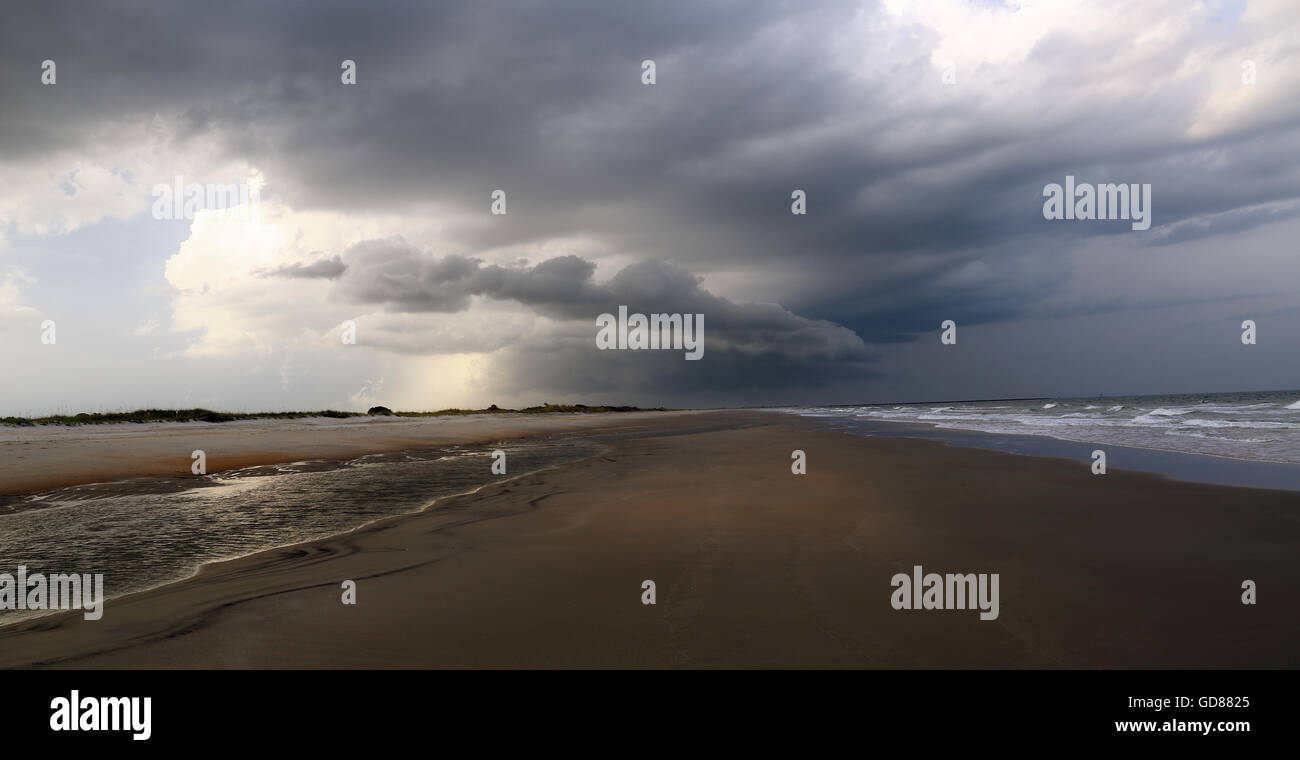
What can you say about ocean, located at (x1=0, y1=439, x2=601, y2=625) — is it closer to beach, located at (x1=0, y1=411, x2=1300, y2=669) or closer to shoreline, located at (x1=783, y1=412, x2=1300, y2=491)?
beach, located at (x1=0, y1=411, x2=1300, y2=669)

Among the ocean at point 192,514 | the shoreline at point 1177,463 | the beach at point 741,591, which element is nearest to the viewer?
the beach at point 741,591

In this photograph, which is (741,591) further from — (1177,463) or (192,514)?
(1177,463)

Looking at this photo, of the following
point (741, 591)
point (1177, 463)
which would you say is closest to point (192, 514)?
point (741, 591)

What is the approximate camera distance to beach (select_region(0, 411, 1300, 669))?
13.6ft

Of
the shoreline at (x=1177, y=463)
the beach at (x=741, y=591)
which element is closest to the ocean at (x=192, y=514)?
the beach at (x=741, y=591)

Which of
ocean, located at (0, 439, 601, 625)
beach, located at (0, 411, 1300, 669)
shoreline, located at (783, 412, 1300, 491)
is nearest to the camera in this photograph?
beach, located at (0, 411, 1300, 669)

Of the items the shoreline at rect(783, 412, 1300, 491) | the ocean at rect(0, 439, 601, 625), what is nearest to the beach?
the ocean at rect(0, 439, 601, 625)

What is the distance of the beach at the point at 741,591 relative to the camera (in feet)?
13.6

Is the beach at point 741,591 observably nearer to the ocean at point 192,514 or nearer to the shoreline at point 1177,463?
the ocean at point 192,514

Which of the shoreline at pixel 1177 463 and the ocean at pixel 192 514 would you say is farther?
the shoreline at pixel 1177 463

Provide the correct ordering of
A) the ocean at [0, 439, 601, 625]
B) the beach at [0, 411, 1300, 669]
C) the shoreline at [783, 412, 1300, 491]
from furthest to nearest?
the shoreline at [783, 412, 1300, 491] < the ocean at [0, 439, 601, 625] < the beach at [0, 411, 1300, 669]
